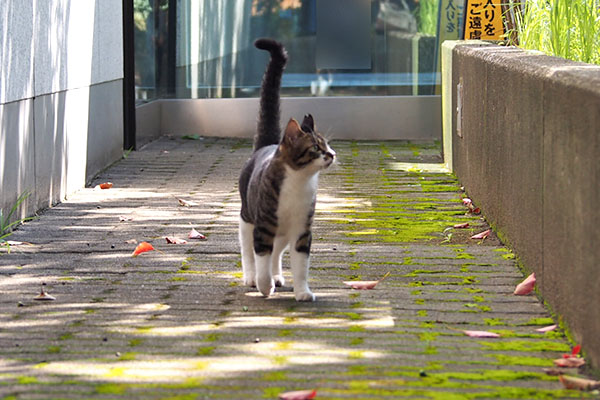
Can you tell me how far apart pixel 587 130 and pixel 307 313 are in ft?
5.80

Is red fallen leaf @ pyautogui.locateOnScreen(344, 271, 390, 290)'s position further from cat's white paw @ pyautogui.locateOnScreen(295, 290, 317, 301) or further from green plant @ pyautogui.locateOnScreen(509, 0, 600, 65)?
green plant @ pyautogui.locateOnScreen(509, 0, 600, 65)

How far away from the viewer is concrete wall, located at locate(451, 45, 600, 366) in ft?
14.2

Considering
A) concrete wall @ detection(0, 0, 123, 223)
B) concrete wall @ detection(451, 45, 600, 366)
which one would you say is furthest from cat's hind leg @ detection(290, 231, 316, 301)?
concrete wall @ detection(0, 0, 123, 223)

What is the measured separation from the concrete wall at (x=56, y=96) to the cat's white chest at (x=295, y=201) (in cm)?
287

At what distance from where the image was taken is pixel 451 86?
425 inches

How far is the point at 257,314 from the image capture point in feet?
17.4

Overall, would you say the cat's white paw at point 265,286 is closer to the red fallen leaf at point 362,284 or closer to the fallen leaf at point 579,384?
the red fallen leaf at point 362,284

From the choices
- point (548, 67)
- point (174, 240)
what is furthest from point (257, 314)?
point (548, 67)

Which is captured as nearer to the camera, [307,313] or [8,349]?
[8,349]

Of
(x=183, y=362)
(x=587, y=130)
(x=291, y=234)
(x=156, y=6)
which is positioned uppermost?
(x=156, y=6)

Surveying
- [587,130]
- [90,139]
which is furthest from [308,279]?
[90,139]

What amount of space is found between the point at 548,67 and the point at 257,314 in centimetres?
208

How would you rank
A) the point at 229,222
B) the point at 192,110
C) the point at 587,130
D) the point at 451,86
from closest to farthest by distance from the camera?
the point at 587,130 < the point at 229,222 < the point at 451,86 < the point at 192,110

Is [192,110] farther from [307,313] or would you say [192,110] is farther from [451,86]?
[307,313]
